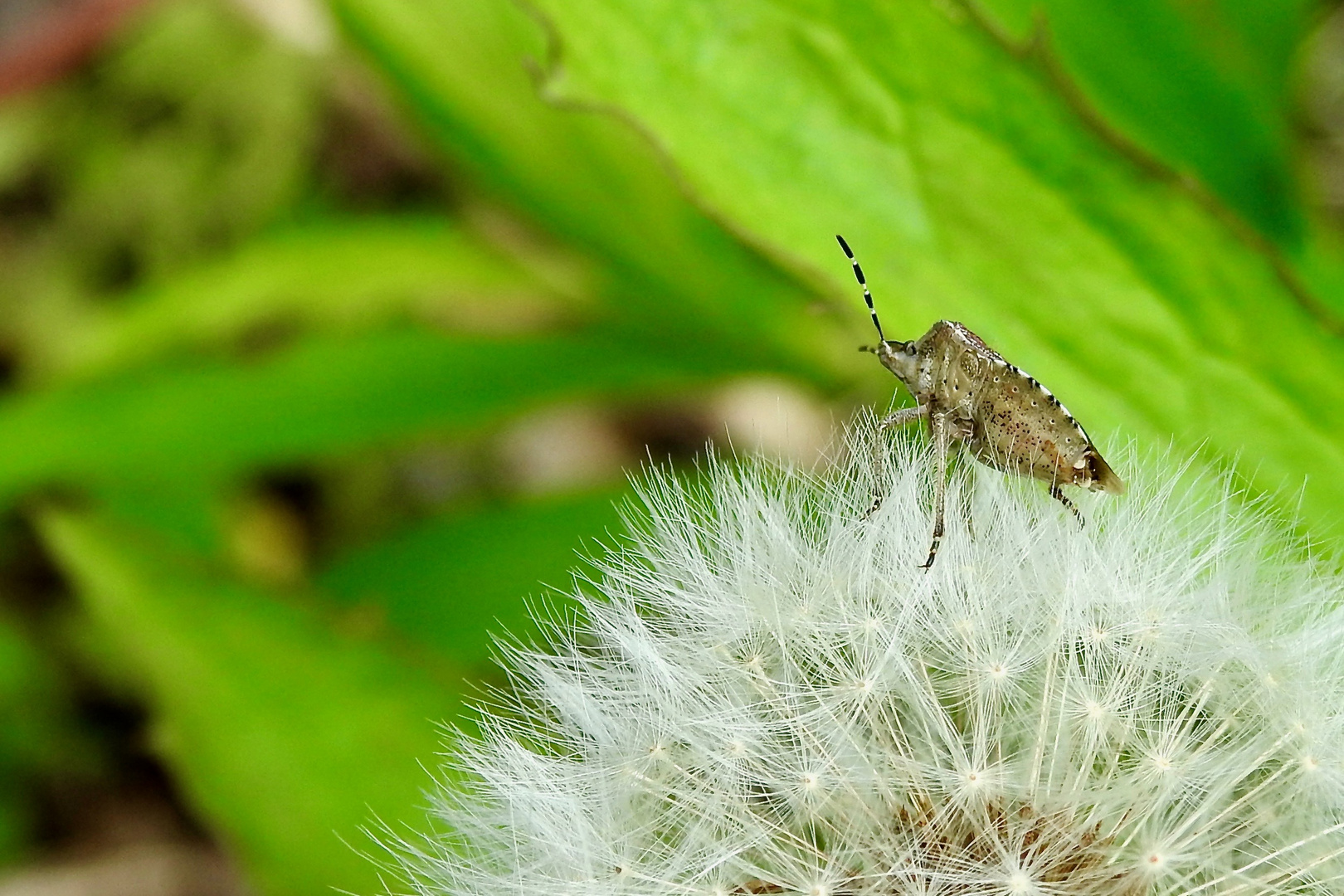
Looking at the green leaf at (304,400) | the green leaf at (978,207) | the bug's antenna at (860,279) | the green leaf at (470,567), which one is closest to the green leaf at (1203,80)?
the green leaf at (978,207)

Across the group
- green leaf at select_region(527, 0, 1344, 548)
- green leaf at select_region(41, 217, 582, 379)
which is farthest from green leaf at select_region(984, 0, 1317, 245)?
green leaf at select_region(41, 217, 582, 379)

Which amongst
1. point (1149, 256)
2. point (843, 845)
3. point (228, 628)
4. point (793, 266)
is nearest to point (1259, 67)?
point (1149, 256)

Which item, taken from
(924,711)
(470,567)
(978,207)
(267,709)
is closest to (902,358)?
(978,207)

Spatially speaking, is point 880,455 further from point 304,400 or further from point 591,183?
point 304,400

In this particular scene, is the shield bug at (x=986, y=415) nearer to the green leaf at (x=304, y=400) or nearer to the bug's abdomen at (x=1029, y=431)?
the bug's abdomen at (x=1029, y=431)

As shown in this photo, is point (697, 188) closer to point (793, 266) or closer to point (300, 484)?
point (793, 266)

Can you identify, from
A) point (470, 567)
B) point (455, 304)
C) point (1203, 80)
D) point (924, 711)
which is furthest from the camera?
point (455, 304)
